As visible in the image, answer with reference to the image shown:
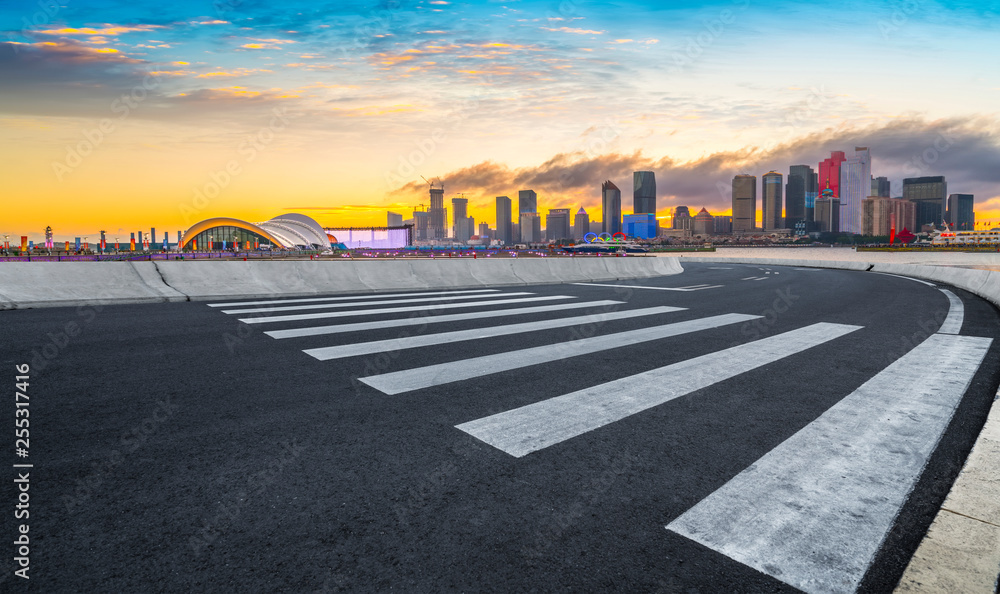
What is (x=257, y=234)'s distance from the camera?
104 metres

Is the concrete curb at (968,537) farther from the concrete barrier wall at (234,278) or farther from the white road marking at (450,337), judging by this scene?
the concrete barrier wall at (234,278)

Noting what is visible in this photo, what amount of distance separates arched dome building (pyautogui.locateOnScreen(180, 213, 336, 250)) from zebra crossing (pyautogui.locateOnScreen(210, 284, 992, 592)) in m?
100

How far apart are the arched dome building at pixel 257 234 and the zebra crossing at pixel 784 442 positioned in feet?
330

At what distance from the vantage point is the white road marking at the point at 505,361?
17.0ft

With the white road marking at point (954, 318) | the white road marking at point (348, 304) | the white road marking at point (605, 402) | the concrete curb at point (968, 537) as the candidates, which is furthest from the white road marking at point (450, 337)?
the concrete curb at point (968, 537)

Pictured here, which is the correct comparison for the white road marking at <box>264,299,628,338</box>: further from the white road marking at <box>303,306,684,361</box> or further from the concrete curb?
the concrete curb

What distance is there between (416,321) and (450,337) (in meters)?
1.53

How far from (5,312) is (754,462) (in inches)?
444

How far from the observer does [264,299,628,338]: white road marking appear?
7703mm

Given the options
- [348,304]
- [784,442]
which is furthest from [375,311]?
[784,442]

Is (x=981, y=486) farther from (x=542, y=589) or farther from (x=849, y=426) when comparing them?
(x=542, y=589)

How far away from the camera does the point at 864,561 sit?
2354mm

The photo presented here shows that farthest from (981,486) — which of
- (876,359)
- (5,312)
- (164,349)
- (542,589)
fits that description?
(5,312)

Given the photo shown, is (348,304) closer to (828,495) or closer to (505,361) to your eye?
(505,361)
